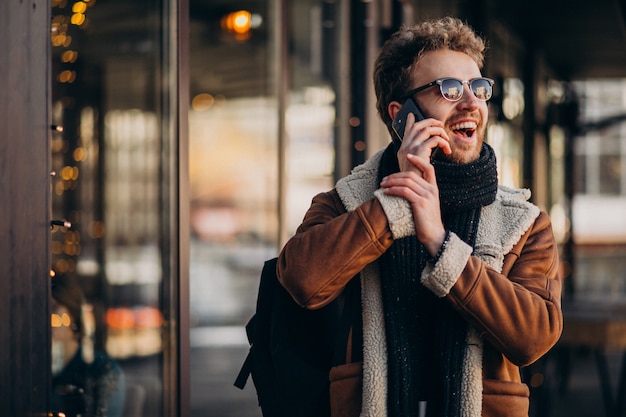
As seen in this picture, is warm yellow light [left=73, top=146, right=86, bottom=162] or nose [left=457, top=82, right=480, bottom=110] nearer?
nose [left=457, top=82, right=480, bottom=110]

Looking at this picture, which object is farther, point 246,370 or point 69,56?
point 69,56

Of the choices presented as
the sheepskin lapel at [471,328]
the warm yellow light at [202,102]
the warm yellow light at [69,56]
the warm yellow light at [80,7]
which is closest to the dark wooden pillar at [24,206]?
the sheepskin lapel at [471,328]

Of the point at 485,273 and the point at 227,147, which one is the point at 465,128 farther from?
the point at 227,147

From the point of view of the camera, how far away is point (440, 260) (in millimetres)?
1982

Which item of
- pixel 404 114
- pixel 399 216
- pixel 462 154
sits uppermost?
pixel 404 114

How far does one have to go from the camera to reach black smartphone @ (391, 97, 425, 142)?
2.21 meters

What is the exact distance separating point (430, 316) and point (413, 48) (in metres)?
0.66

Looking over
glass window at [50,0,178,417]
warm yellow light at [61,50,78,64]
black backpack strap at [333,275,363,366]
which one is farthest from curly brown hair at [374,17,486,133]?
warm yellow light at [61,50,78,64]

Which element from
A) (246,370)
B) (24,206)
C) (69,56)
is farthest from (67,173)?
(246,370)

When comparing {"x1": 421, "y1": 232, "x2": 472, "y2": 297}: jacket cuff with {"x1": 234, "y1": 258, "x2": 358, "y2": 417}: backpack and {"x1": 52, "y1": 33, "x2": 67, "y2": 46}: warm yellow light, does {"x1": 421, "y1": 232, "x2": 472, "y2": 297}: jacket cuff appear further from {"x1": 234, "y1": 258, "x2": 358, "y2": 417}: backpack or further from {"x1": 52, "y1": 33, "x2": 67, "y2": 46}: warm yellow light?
{"x1": 52, "y1": 33, "x2": 67, "y2": 46}: warm yellow light

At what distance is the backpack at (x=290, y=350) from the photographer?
223cm

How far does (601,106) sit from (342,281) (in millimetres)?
18807

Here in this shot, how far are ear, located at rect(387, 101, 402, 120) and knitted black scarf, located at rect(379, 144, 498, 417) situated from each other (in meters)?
0.23

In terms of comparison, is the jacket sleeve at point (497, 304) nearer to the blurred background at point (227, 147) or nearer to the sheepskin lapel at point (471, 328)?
the sheepskin lapel at point (471, 328)
